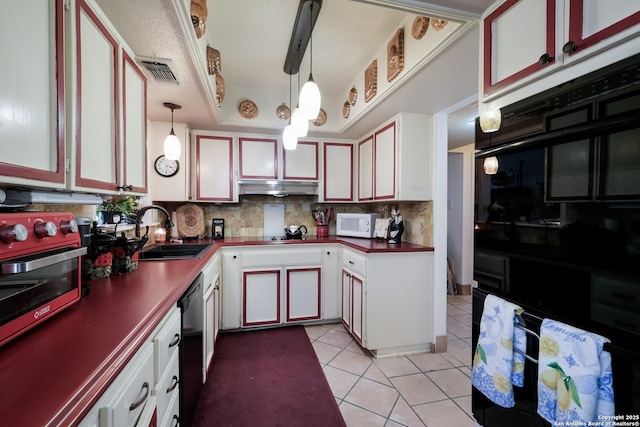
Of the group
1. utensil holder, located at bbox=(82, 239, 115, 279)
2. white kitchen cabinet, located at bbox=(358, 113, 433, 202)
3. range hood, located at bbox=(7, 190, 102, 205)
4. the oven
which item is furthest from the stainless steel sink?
white kitchen cabinet, located at bbox=(358, 113, 433, 202)

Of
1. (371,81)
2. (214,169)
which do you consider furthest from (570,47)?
(214,169)

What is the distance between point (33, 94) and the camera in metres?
0.78

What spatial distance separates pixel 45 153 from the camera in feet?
2.73

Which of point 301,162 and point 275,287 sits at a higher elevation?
point 301,162

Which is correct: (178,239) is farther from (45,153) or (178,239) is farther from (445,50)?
(445,50)

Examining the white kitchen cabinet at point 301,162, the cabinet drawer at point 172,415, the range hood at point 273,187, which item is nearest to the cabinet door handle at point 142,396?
the cabinet drawer at point 172,415

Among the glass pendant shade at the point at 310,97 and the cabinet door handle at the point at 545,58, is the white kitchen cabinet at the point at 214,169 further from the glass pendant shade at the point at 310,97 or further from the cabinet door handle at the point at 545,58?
the cabinet door handle at the point at 545,58

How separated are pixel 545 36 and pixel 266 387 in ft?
7.73

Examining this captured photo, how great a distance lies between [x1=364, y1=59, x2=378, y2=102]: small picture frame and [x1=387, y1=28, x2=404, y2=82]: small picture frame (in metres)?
0.24

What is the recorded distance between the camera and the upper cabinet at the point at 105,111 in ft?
3.26

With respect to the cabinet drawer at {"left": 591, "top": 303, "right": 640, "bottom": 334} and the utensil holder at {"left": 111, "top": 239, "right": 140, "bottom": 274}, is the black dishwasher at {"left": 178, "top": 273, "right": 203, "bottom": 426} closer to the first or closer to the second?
the utensil holder at {"left": 111, "top": 239, "right": 140, "bottom": 274}

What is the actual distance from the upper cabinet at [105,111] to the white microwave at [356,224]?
2.06 meters

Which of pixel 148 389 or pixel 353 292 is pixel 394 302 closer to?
pixel 353 292

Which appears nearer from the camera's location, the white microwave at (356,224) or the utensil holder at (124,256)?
the utensil holder at (124,256)
